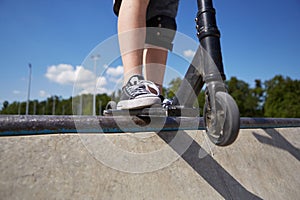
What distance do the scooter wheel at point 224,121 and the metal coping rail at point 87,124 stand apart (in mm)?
322

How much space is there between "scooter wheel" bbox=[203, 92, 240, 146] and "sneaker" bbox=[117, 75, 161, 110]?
31 cm

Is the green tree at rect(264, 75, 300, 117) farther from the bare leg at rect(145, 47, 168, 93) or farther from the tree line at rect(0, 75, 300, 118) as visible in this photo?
the bare leg at rect(145, 47, 168, 93)

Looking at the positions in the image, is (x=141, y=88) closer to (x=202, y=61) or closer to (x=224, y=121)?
(x=202, y=61)

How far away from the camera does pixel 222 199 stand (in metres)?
0.98

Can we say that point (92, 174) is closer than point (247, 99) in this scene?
Yes

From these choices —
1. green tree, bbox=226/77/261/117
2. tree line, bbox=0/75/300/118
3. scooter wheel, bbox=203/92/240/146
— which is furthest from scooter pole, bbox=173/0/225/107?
green tree, bbox=226/77/261/117

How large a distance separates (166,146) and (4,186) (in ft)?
2.27

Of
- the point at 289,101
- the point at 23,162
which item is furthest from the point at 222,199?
the point at 289,101

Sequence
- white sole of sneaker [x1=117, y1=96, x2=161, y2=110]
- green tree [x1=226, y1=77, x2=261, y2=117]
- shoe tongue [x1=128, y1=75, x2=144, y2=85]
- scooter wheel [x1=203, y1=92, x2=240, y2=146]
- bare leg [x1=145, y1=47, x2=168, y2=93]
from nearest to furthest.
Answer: scooter wheel [x1=203, y1=92, x2=240, y2=146]
white sole of sneaker [x1=117, y1=96, x2=161, y2=110]
shoe tongue [x1=128, y1=75, x2=144, y2=85]
bare leg [x1=145, y1=47, x2=168, y2=93]
green tree [x1=226, y1=77, x2=261, y2=117]

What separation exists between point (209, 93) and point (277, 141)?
1077 millimetres

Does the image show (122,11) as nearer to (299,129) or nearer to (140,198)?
(140,198)

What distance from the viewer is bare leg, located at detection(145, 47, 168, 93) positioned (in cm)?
142

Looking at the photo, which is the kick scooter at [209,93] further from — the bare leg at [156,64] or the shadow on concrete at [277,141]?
the shadow on concrete at [277,141]

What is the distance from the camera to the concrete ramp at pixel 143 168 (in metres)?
0.72
